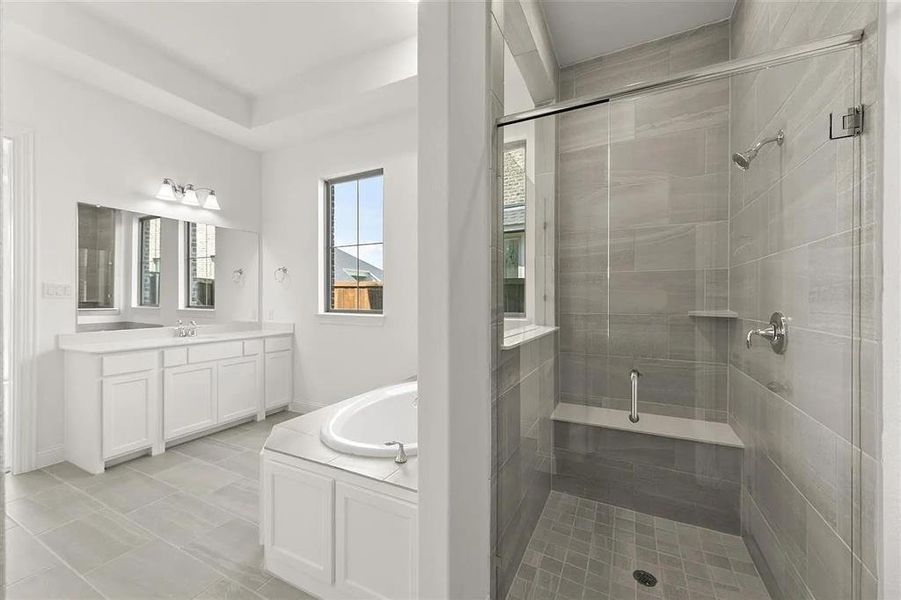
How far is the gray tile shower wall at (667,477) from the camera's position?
1.50 m

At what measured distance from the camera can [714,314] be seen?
146 centimetres

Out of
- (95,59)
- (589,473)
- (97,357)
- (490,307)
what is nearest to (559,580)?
(589,473)

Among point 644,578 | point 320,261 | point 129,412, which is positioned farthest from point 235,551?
point 320,261

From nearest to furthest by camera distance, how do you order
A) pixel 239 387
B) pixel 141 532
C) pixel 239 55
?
pixel 141 532, pixel 239 55, pixel 239 387

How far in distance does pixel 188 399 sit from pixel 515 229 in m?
2.90

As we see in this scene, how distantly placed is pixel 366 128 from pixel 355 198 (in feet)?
2.00

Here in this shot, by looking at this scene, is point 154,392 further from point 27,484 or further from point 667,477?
point 667,477

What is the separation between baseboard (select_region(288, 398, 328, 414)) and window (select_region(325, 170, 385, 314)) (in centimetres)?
91

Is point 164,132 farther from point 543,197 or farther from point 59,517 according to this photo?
point 543,197

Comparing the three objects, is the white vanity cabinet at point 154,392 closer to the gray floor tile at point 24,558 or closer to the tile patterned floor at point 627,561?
the gray floor tile at point 24,558

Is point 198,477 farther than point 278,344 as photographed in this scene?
No

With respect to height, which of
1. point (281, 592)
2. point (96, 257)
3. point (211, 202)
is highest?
point (211, 202)

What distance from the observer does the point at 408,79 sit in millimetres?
2859

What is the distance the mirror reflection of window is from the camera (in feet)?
4.83
